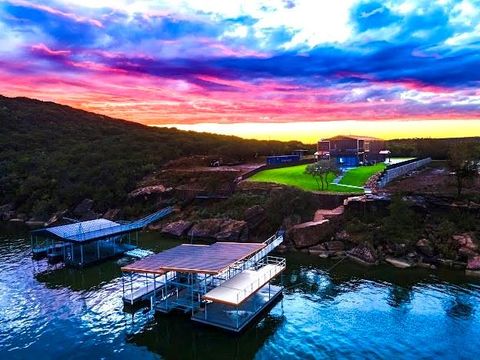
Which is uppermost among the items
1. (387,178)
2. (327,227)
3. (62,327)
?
(387,178)

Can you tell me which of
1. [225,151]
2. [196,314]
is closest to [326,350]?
[196,314]

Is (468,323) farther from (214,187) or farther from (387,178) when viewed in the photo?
(214,187)

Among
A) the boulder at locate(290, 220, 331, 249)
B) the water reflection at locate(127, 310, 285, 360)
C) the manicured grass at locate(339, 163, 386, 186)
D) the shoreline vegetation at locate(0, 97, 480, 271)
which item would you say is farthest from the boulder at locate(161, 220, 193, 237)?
the water reflection at locate(127, 310, 285, 360)

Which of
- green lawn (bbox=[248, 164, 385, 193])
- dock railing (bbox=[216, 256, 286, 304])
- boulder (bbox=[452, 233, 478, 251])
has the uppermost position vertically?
green lawn (bbox=[248, 164, 385, 193])

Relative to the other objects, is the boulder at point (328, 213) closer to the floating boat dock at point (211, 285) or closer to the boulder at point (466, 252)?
the boulder at point (466, 252)

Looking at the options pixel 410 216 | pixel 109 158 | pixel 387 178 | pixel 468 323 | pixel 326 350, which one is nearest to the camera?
pixel 326 350

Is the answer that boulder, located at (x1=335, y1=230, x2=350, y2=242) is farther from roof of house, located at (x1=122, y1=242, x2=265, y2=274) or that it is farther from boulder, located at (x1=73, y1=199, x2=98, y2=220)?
boulder, located at (x1=73, y1=199, x2=98, y2=220)
